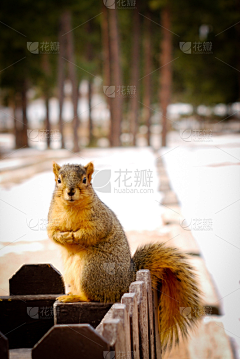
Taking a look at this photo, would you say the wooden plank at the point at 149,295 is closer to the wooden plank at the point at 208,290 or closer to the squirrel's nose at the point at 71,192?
the squirrel's nose at the point at 71,192

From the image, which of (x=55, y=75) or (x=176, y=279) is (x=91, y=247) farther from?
(x=55, y=75)

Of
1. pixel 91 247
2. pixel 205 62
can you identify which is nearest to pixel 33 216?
pixel 91 247

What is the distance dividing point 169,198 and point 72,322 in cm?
148

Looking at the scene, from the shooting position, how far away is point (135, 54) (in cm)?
513

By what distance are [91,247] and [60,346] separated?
0.32 metres

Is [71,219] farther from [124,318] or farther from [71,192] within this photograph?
[124,318]

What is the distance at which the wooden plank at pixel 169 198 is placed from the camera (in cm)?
222

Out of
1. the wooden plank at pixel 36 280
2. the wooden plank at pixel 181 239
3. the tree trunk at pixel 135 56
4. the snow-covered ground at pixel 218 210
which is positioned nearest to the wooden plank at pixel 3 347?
the wooden plank at pixel 36 280

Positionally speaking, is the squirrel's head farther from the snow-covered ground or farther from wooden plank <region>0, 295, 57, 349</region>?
the snow-covered ground

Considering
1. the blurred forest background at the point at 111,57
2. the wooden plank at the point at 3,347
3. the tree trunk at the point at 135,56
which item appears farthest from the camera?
the tree trunk at the point at 135,56

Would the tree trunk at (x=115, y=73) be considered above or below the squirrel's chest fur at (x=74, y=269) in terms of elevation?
above

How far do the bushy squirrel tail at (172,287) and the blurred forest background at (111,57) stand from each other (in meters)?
0.98

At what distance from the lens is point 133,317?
2.49ft

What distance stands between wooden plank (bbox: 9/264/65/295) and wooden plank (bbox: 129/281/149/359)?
26 cm
